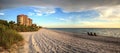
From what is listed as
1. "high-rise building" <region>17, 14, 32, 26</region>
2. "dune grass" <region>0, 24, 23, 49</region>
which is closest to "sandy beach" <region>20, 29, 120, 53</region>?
"dune grass" <region>0, 24, 23, 49</region>

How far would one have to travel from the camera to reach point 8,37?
2.68 metres

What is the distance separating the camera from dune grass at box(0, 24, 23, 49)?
248 centimetres

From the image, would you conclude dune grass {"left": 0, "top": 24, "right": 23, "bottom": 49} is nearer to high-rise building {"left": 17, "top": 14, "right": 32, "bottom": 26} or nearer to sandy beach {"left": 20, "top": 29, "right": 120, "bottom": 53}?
sandy beach {"left": 20, "top": 29, "right": 120, "bottom": 53}

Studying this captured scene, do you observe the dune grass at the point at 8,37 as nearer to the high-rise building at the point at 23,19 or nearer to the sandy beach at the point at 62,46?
the sandy beach at the point at 62,46

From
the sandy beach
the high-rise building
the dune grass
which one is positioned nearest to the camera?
the high-rise building

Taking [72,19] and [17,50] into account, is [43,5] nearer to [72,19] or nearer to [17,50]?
[72,19]

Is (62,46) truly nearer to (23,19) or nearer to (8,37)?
(8,37)

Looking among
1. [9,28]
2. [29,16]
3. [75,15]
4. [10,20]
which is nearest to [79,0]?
[75,15]

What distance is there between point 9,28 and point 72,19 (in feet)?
3.56

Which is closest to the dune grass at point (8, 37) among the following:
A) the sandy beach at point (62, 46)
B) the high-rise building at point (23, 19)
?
the sandy beach at point (62, 46)

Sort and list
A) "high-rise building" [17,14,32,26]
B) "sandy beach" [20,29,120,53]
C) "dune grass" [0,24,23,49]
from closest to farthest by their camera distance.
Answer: "high-rise building" [17,14,32,26], "dune grass" [0,24,23,49], "sandy beach" [20,29,120,53]

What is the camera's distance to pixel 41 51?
2574 millimetres

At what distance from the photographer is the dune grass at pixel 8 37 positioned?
248 centimetres

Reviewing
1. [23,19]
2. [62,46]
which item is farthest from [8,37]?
[62,46]
